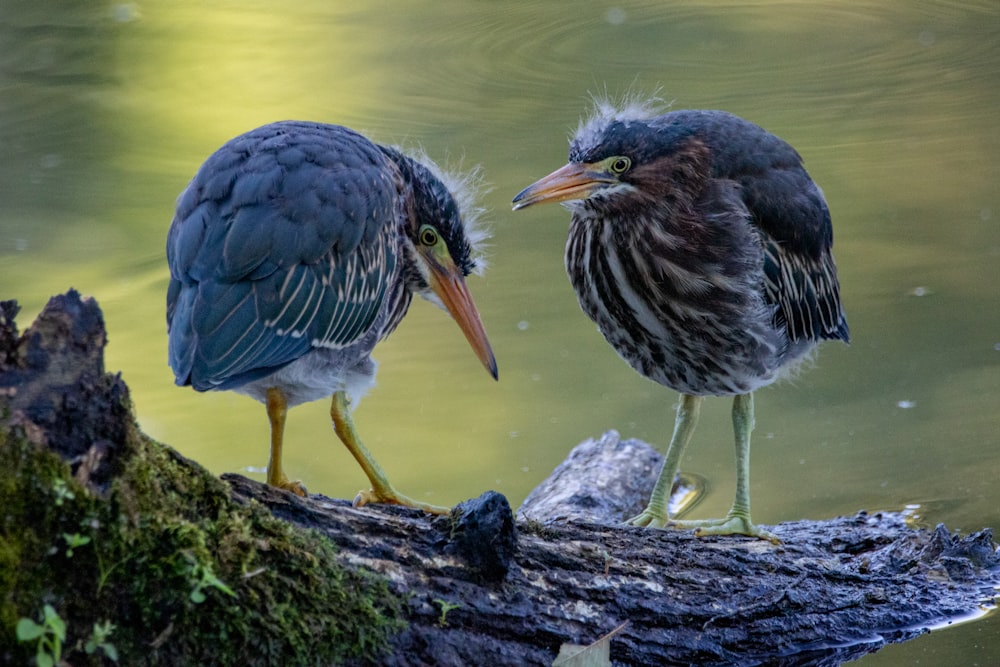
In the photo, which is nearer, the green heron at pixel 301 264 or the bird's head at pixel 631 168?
the green heron at pixel 301 264

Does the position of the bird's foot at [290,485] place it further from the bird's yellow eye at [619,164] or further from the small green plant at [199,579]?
the bird's yellow eye at [619,164]

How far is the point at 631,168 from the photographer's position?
15.0 feet

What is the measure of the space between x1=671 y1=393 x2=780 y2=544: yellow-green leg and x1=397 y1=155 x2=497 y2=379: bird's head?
1009mm

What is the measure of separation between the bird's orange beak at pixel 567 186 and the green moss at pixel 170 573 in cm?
167

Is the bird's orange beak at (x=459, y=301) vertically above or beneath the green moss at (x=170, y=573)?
above

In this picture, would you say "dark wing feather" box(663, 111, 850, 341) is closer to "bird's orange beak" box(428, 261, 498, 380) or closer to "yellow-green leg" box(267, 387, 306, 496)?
"bird's orange beak" box(428, 261, 498, 380)

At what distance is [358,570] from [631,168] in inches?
77.5

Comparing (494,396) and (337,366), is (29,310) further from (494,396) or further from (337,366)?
(337,366)

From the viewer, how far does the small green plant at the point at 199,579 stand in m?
2.78

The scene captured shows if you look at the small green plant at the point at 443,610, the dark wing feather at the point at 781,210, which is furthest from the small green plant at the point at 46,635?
the dark wing feather at the point at 781,210

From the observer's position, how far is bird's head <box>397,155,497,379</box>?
14.6ft

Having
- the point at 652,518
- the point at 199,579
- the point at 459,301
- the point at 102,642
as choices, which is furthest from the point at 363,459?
the point at 102,642

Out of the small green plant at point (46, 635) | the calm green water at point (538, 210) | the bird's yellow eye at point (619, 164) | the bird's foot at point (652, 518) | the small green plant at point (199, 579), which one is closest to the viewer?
the small green plant at point (46, 635)

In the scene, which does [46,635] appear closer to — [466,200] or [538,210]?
[466,200]
